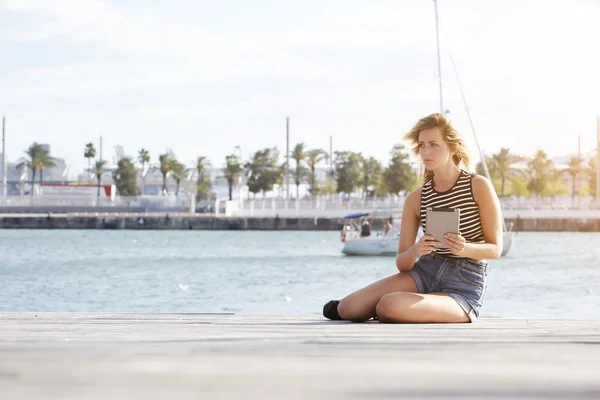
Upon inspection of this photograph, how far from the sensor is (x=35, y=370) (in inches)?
112

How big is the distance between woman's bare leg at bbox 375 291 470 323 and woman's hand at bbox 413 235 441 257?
24cm

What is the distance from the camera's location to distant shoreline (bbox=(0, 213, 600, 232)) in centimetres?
9112

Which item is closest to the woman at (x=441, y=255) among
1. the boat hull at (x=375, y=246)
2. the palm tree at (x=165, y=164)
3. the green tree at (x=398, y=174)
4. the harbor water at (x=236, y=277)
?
the harbor water at (x=236, y=277)

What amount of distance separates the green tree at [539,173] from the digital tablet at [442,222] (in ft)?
374

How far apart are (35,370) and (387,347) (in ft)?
4.39

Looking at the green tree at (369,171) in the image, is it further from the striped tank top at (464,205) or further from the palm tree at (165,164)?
the striped tank top at (464,205)

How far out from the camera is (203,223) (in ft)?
302

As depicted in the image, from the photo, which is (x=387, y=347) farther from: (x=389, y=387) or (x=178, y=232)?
(x=178, y=232)

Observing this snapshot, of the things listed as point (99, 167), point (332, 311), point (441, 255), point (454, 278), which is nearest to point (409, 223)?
point (441, 255)

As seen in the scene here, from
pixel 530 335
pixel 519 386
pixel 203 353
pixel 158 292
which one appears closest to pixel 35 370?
pixel 203 353

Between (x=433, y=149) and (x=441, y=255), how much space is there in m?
0.60

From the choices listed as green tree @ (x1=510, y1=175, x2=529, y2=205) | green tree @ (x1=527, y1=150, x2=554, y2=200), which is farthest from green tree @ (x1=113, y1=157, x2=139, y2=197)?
green tree @ (x1=527, y1=150, x2=554, y2=200)

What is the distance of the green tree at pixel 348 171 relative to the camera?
369 feet

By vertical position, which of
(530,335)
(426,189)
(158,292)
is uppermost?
(426,189)
